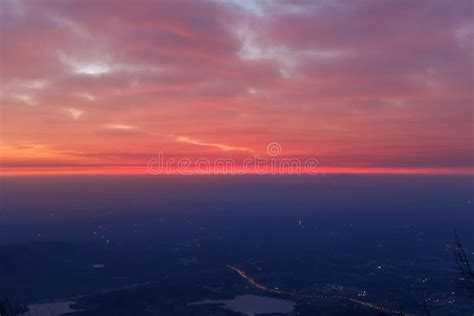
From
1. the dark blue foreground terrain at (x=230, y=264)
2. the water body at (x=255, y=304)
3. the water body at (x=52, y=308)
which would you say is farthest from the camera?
the dark blue foreground terrain at (x=230, y=264)

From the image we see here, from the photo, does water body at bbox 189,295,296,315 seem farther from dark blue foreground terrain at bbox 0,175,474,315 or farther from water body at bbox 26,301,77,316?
water body at bbox 26,301,77,316

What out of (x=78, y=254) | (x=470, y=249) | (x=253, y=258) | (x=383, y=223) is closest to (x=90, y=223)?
(x=78, y=254)

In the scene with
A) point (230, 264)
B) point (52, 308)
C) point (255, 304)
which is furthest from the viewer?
point (230, 264)

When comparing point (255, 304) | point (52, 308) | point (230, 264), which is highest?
point (52, 308)

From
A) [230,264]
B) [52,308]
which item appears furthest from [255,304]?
[52,308]

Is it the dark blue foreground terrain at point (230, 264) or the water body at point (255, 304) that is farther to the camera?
the dark blue foreground terrain at point (230, 264)

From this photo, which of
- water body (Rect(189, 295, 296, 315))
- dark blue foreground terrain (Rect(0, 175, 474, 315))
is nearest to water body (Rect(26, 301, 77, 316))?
dark blue foreground terrain (Rect(0, 175, 474, 315))

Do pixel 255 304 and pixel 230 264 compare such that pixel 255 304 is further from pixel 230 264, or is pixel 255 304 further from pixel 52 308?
pixel 52 308

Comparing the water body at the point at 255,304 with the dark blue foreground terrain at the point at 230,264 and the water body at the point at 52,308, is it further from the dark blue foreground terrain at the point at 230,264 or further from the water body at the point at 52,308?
the water body at the point at 52,308

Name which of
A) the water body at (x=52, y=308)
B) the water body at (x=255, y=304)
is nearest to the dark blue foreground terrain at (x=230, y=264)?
the water body at (x=255, y=304)
